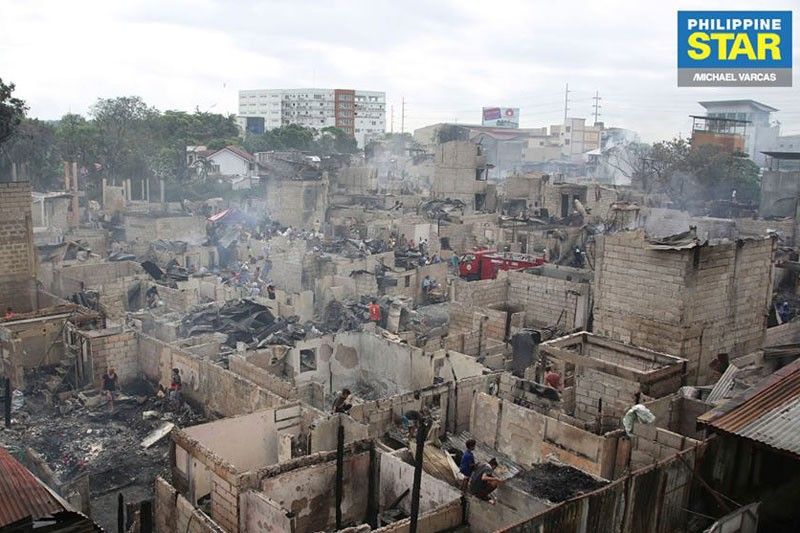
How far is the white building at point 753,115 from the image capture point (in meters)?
69.8

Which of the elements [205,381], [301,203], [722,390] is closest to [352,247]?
[301,203]

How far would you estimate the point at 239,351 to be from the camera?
1614 cm

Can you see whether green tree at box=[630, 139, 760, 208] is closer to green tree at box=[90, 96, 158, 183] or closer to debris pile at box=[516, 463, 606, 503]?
green tree at box=[90, 96, 158, 183]

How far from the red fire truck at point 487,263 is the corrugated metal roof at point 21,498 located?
18.9 metres

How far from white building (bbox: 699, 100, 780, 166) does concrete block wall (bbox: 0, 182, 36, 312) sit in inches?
2540

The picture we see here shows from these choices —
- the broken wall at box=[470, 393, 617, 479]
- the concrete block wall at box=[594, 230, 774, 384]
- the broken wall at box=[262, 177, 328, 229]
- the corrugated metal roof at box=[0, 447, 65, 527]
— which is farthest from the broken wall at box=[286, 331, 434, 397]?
the broken wall at box=[262, 177, 328, 229]

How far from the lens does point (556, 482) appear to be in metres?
8.43

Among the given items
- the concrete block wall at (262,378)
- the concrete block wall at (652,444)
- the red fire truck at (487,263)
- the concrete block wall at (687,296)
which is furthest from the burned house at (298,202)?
the concrete block wall at (652,444)

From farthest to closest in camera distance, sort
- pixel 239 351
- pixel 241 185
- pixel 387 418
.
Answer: pixel 241 185 < pixel 239 351 < pixel 387 418

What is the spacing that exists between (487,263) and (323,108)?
99705mm

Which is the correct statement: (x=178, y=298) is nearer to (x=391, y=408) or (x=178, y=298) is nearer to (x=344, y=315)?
(x=344, y=315)

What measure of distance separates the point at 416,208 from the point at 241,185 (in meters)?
19.8

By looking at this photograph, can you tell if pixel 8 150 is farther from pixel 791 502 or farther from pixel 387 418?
pixel 791 502

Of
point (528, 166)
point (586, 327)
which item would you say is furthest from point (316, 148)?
point (586, 327)
